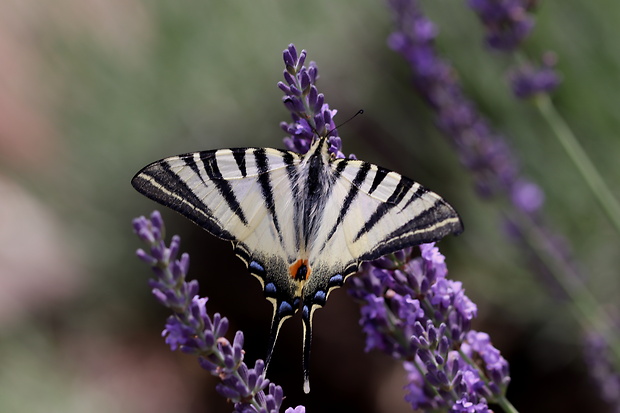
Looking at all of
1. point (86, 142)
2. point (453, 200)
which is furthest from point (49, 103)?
point (453, 200)

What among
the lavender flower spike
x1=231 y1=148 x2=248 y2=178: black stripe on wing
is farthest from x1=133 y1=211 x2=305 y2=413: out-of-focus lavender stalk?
x1=231 y1=148 x2=248 y2=178: black stripe on wing

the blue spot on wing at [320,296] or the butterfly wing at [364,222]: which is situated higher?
the butterfly wing at [364,222]

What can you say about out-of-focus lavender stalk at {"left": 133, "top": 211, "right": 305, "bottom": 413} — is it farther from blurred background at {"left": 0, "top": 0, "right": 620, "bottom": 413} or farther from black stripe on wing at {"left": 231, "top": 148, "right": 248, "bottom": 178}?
blurred background at {"left": 0, "top": 0, "right": 620, "bottom": 413}

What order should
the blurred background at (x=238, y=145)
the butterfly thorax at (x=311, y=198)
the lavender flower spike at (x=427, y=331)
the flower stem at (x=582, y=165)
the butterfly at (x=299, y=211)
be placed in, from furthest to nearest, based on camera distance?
the blurred background at (x=238, y=145)
the flower stem at (x=582, y=165)
the butterfly thorax at (x=311, y=198)
the butterfly at (x=299, y=211)
the lavender flower spike at (x=427, y=331)

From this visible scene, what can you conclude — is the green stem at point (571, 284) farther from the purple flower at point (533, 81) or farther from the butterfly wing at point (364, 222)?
the butterfly wing at point (364, 222)

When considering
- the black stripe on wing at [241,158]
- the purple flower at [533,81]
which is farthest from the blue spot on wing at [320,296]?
the purple flower at [533,81]

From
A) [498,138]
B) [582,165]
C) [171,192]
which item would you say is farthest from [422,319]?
[498,138]

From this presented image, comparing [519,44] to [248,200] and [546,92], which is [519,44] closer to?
[546,92]
